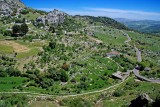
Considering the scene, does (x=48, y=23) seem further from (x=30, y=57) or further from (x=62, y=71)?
(x=62, y=71)

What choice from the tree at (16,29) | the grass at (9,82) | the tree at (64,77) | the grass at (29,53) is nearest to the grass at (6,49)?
the grass at (29,53)

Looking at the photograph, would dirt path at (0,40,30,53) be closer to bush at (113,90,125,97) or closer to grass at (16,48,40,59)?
grass at (16,48,40,59)

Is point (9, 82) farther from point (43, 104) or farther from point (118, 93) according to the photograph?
point (118, 93)

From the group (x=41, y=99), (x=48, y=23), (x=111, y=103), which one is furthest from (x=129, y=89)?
(x=48, y=23)

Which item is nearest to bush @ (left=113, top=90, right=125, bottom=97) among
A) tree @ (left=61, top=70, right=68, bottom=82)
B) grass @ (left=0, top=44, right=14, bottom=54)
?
tree @ (left=61, top=70, right=68, bottom=82)

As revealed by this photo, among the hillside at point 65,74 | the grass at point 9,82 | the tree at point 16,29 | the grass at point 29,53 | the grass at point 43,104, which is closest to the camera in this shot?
the grass at point 43,104

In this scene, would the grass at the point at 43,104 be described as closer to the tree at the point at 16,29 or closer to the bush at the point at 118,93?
the bush at the point at 118,93

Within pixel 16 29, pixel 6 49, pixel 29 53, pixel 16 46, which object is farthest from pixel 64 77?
pixel 16 29

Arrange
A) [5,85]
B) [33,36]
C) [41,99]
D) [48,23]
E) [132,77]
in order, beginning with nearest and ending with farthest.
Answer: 1. [41,99]
2. [5,85]
3. [132,77]
4. [33,36]
5. [48,23]

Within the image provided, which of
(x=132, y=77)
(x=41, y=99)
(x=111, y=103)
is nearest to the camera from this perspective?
(x=111, y=103)
